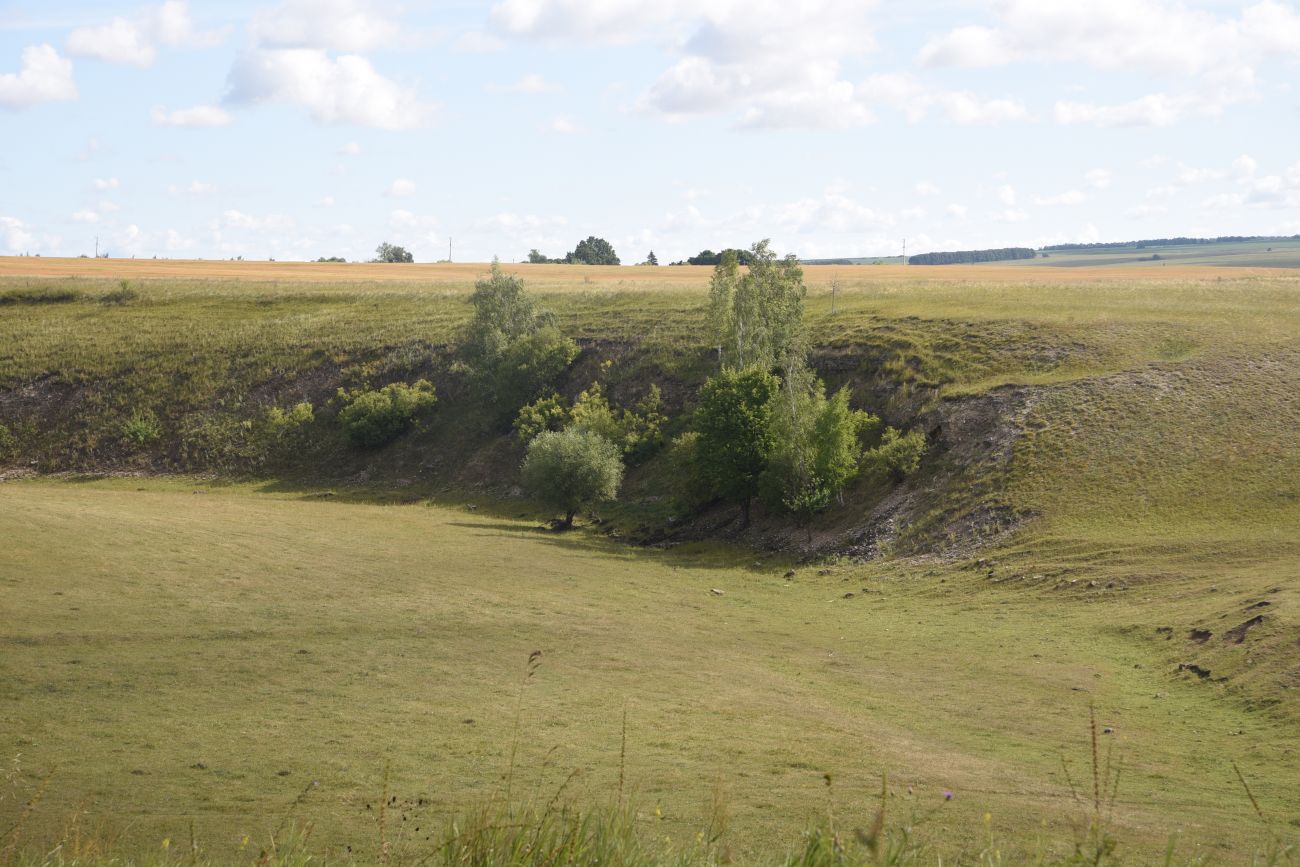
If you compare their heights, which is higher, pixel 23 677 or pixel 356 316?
pixel 356 316

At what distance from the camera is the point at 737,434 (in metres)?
63.9

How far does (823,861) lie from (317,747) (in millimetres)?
18064

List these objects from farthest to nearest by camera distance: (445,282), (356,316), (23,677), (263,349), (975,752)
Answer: (445,282) < (356,316) < (263,349) < (23,677) < (975,752)

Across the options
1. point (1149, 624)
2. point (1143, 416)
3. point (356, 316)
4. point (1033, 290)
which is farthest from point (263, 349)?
point (1149, 624)

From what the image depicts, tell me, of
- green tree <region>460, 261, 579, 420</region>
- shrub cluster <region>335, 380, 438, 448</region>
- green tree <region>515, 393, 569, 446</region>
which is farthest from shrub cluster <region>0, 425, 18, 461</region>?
green tree <region>515, 393, 569, 446</region>

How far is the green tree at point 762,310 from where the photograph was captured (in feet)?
235

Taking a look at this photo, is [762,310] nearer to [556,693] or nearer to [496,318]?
[496,318]

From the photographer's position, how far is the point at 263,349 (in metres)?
101

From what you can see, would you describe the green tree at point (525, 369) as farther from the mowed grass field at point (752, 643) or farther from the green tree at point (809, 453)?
the green tree at point (809, 453)

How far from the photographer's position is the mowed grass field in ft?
67.4

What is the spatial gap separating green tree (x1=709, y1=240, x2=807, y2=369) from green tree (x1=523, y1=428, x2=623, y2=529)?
37.3ft

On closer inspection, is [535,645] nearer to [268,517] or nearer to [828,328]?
[268,517]

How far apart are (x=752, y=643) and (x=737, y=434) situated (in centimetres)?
2652

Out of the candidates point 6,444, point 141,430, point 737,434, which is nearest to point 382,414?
point 141,430
